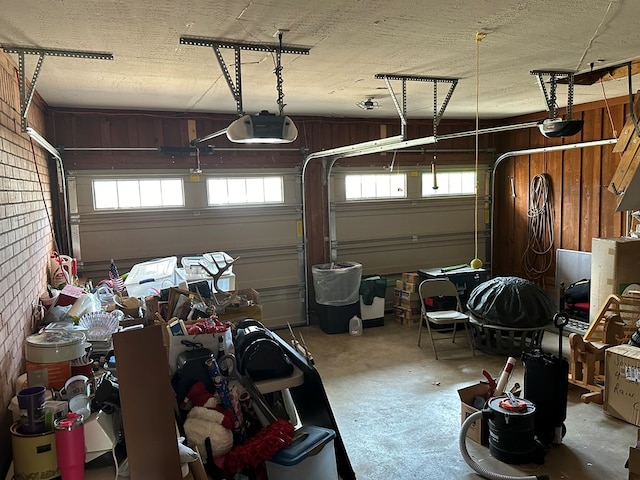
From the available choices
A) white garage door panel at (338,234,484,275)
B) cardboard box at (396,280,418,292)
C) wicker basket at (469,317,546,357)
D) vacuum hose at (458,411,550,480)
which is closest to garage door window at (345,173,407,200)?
white garage door panel at (338,234,484,275)

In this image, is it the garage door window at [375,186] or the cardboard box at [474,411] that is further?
the garage door window at [375,186]

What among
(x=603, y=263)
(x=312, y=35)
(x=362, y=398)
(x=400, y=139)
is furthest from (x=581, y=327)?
(x=312, y=35)

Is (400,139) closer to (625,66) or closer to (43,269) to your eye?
(625,66)

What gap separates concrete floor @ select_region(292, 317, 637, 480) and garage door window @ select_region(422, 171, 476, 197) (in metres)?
2.21

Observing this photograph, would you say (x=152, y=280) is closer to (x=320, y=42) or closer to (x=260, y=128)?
(x=260, y=128)

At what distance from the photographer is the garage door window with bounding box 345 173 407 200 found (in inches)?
247

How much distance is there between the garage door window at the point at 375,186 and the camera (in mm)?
6281

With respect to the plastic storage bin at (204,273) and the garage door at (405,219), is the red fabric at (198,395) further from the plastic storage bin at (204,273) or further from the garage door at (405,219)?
the garage door at (405,219)

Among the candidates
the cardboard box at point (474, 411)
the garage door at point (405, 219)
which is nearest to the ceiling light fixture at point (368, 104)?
the garage door at point (405, 219)

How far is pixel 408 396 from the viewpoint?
396 cm

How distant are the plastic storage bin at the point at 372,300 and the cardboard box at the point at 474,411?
2.46 metres

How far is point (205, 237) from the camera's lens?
18.0 ft

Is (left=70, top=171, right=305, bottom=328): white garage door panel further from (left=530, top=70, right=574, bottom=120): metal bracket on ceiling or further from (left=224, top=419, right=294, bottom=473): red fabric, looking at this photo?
(left=224, top=419, right=294, bottom=473): red fabric

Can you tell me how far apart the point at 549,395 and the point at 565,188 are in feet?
11.5
